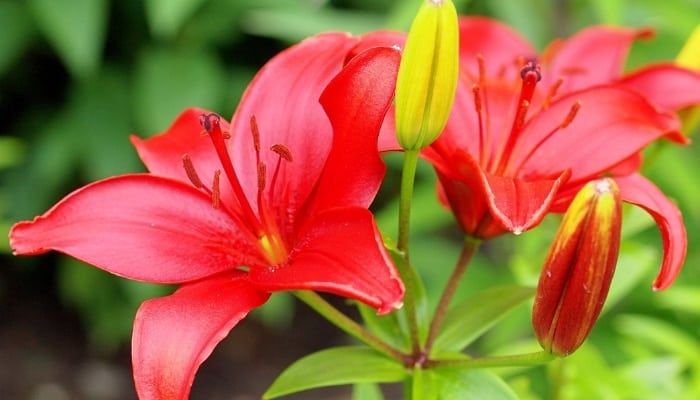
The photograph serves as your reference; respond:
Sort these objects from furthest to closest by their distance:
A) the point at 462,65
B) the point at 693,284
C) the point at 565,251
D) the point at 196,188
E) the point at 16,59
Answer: the point at 16,59, the point at 693,284, the point at 462,65, the point at 196,188, the point at 565,251

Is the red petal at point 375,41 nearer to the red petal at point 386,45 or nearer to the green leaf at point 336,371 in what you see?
the red petal at point 386,45

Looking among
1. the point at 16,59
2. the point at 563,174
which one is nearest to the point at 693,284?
the point at 563,174

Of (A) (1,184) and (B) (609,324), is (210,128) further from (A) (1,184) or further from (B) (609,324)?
(A) (1,184)

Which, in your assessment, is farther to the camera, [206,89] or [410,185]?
[206,89]

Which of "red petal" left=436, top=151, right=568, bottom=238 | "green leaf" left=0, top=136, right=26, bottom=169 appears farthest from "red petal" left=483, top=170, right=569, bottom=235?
"green leaf" left=0, top=136, right=26, bottom=169

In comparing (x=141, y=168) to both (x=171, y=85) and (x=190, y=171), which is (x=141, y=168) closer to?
(x=171, y=85)

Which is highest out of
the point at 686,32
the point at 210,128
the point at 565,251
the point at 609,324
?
the point at 210,128

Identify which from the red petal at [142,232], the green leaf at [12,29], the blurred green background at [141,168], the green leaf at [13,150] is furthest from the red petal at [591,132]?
the green leaf at [13,150]
